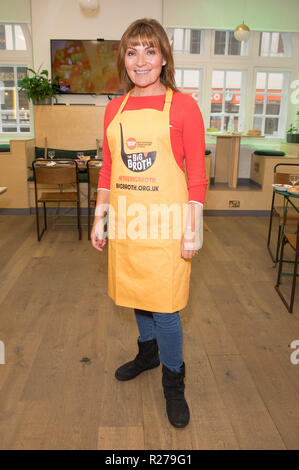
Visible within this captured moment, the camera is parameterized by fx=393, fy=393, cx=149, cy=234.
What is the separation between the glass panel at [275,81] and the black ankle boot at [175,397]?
6.47m

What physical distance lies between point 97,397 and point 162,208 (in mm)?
970

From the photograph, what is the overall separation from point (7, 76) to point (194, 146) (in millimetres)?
6523

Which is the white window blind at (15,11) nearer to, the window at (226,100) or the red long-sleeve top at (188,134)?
the window at (226,100)

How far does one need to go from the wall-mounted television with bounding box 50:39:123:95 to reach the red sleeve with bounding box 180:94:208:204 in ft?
18.0

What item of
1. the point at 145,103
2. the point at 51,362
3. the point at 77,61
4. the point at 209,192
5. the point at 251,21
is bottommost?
the point at 51,362

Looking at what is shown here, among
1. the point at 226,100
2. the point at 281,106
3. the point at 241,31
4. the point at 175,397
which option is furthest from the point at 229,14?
the point at 175,397

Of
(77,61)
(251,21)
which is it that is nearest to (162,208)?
(77,61)

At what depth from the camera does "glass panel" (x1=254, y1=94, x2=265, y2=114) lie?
23.0ft

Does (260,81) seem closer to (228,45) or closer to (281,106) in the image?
(281,106)

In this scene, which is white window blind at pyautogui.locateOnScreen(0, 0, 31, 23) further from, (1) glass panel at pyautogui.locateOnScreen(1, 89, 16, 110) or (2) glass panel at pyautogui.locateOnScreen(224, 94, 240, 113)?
(2) glass panel at pyautogui.locateOnScreen(224, 94, 240, 113)

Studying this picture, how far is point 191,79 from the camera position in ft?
22.5

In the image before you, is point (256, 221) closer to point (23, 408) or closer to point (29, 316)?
point (29, 316)

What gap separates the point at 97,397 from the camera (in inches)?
72.3

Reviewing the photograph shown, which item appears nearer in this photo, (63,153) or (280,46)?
(63,153)
